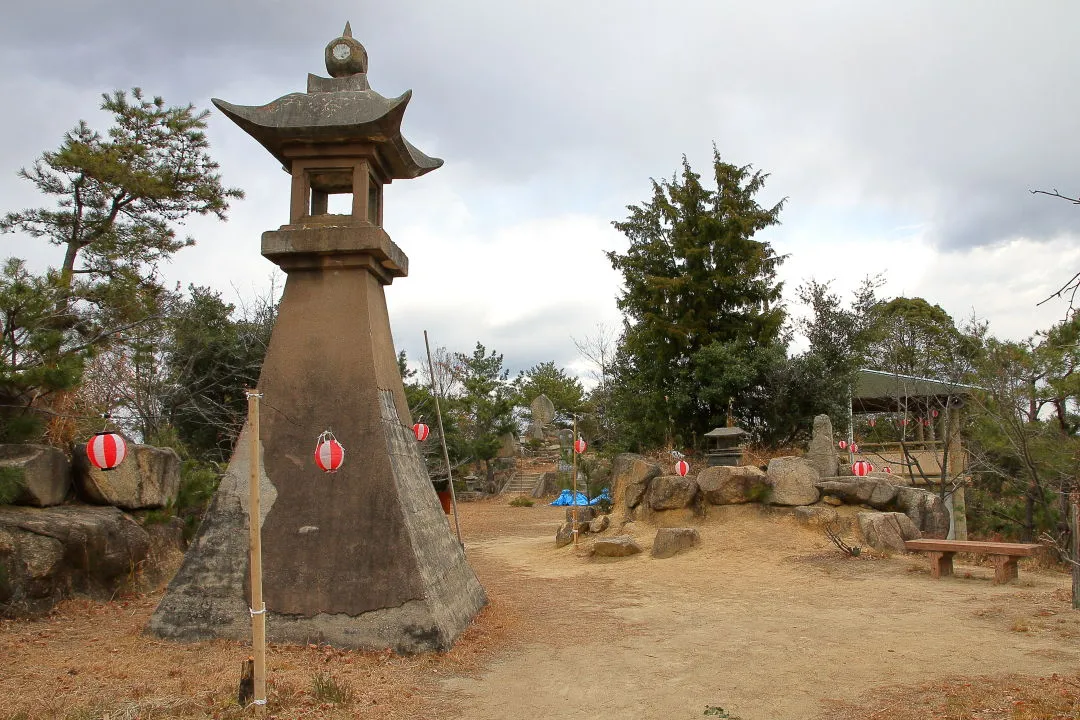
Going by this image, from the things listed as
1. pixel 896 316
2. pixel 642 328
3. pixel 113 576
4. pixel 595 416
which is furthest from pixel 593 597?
pixel 595 416

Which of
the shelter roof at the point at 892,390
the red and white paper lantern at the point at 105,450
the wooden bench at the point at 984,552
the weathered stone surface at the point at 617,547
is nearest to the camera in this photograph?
the red and white paper lantern at the point at 105,450

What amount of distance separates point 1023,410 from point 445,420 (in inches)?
653

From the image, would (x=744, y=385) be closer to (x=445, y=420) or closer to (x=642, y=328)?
(x=642, y=328)

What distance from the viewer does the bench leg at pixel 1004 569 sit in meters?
8.48

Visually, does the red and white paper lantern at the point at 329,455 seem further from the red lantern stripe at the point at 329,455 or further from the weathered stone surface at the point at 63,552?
the weathered stone surface at the point at 63,552

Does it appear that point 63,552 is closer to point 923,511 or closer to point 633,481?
point 633,481

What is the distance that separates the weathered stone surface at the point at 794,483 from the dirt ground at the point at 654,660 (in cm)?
230

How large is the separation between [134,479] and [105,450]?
2368 mm

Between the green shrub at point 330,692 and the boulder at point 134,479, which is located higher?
the boulder at point 134,479

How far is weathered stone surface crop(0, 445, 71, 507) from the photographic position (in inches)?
274

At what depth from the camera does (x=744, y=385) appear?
52.7ft

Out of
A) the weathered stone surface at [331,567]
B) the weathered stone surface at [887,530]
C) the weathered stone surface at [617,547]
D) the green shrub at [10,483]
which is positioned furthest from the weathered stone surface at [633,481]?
the green shrub at [10,483]

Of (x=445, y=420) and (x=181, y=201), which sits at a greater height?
(x=181, y=201)

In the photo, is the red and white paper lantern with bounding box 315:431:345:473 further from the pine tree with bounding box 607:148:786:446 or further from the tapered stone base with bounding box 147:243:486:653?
the pine tree with bounding box 607:148:786:446
